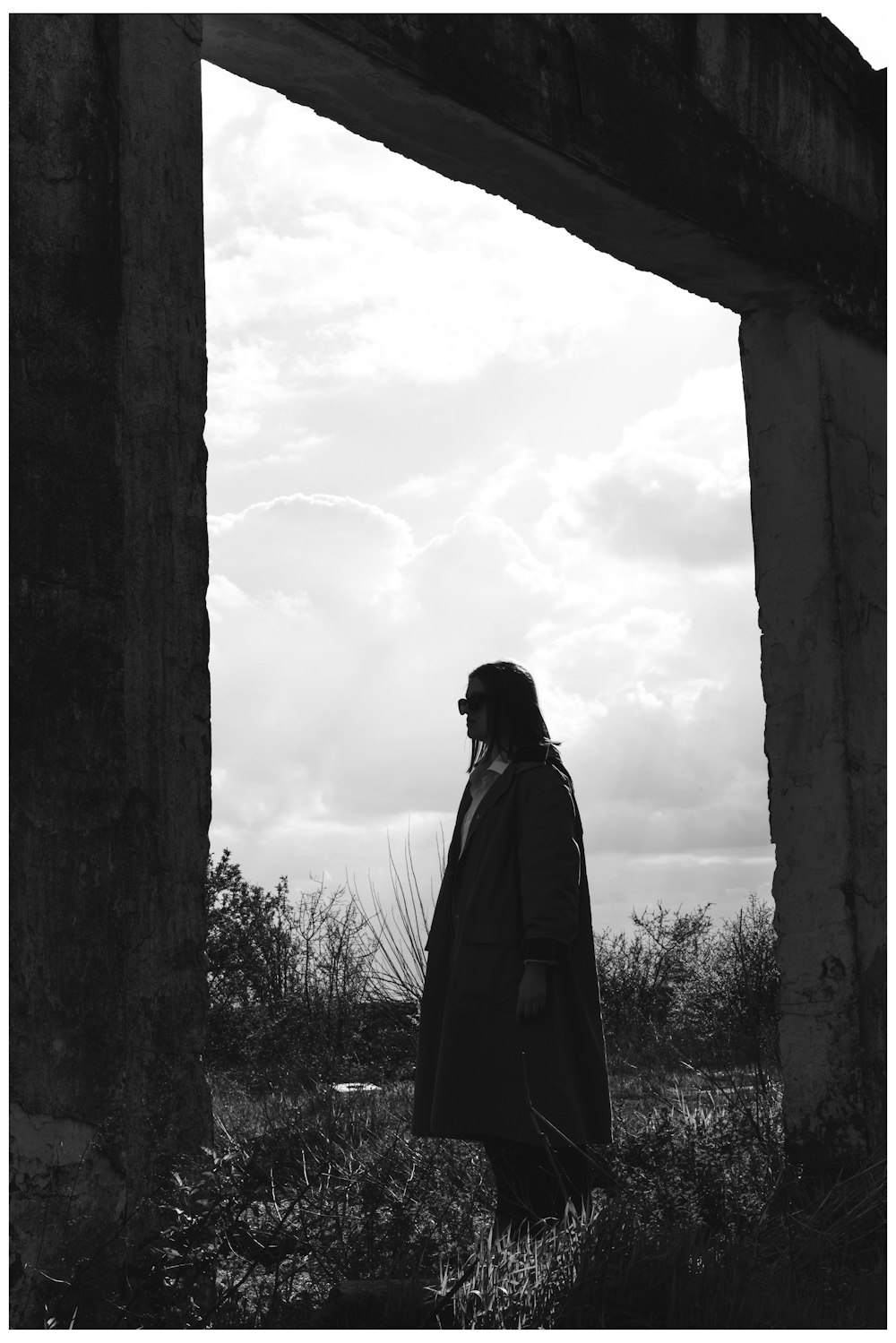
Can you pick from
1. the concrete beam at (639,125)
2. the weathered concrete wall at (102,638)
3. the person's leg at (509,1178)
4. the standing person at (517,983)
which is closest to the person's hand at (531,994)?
the standing person at (517,983)

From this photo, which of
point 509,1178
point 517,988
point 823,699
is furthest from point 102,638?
point 823,699

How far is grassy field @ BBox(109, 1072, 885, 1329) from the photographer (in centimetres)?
256

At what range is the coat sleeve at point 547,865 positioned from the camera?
3.54m

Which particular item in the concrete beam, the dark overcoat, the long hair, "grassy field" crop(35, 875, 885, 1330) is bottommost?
"grassy field" crop(35, 875, 885, 1330)

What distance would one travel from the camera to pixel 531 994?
3.52 meters

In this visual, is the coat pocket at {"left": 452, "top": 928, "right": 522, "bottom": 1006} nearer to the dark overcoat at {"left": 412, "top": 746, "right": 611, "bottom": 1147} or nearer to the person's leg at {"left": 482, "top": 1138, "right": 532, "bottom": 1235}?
the dark overcoat at {"left": 412, "top": 746, "right": 611, "bottom": 1147}

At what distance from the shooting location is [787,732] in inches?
189

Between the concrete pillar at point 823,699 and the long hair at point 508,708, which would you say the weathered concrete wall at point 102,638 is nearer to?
the long hair at point 508,708

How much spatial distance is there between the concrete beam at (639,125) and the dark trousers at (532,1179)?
9.34 ft

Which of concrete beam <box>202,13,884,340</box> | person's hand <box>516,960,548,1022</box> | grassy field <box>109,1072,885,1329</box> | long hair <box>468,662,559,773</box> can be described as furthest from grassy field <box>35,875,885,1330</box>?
concrete beam <box>202,13,884,340</box>

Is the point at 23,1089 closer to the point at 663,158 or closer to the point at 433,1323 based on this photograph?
the point at 433,1323

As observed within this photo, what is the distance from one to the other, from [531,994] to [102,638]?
5.08 ft

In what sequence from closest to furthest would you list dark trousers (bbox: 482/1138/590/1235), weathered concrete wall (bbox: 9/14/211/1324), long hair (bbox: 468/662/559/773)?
weathered concrete wall (bbox: 9/14/211/1324) → dark trousers (bbox: 482/1138/590/1235) → long hair (bbox: 468/662/559/773)

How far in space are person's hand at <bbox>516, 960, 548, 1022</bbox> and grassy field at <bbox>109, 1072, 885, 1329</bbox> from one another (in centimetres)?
49
